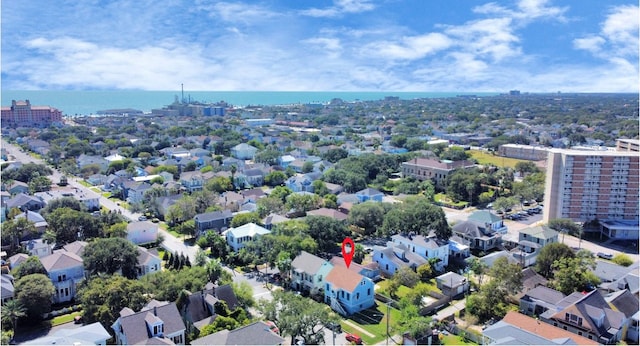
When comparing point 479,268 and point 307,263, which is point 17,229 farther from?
point 479,268

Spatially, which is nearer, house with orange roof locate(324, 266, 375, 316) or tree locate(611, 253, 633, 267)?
house with orange roof locate(324, 266, 375, 316)

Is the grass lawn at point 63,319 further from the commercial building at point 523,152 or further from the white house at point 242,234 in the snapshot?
the commercial building at point 523,152

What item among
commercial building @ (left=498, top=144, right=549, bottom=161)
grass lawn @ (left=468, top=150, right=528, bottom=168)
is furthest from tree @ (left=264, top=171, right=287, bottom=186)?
commercial building @ (left=498, top=144, right=549, bottom=161)

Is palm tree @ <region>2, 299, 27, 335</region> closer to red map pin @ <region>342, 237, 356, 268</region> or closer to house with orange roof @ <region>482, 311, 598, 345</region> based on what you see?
red map pin @ <region>342, 237, 356, 268</region>

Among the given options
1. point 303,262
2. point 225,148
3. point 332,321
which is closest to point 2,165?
point 225,148

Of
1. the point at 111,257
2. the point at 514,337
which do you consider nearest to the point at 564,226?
the point at 514,337
